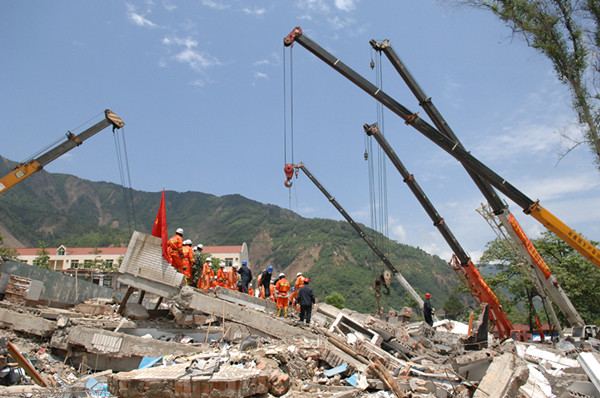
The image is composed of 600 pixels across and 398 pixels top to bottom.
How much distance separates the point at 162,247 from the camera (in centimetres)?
1027

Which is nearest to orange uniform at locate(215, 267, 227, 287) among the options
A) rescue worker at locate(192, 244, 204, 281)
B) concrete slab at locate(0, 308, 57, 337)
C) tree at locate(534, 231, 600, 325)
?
rescue worker at locate(192, 244, 204, 281)

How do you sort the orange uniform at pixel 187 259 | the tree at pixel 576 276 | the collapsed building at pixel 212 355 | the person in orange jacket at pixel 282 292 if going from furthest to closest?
the tree at pixel 576 276
the person in orange jacket at pixel 282 292
the orange uniform at pixel 187 259
the collapsed building at pixel 212 355

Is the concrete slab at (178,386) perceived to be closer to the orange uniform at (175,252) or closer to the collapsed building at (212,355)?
the collapsed building at (212,355)

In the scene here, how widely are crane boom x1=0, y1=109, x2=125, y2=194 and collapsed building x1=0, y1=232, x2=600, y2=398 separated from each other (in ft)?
26.7

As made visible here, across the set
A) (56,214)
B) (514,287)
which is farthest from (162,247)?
(56,214)

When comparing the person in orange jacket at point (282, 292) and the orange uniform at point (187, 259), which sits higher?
the orange uniform at point (187, 259)

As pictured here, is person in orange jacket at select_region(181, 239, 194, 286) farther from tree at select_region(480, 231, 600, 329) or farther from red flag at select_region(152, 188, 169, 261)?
tree at select_region(480, 231, 600, 329)

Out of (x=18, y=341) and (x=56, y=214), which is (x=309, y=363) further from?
(x=56, y=214)

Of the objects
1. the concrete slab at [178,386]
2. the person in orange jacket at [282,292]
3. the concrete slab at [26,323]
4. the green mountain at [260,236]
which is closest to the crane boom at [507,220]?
the person in orange jacket at [282,292]

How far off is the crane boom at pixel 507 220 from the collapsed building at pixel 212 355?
2305mm

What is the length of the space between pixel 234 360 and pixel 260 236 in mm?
133253

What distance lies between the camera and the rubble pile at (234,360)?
247 inches

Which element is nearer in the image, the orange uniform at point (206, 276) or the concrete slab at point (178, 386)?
the concrete slab at point (178, 386)

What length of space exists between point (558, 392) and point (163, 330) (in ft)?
26.1
